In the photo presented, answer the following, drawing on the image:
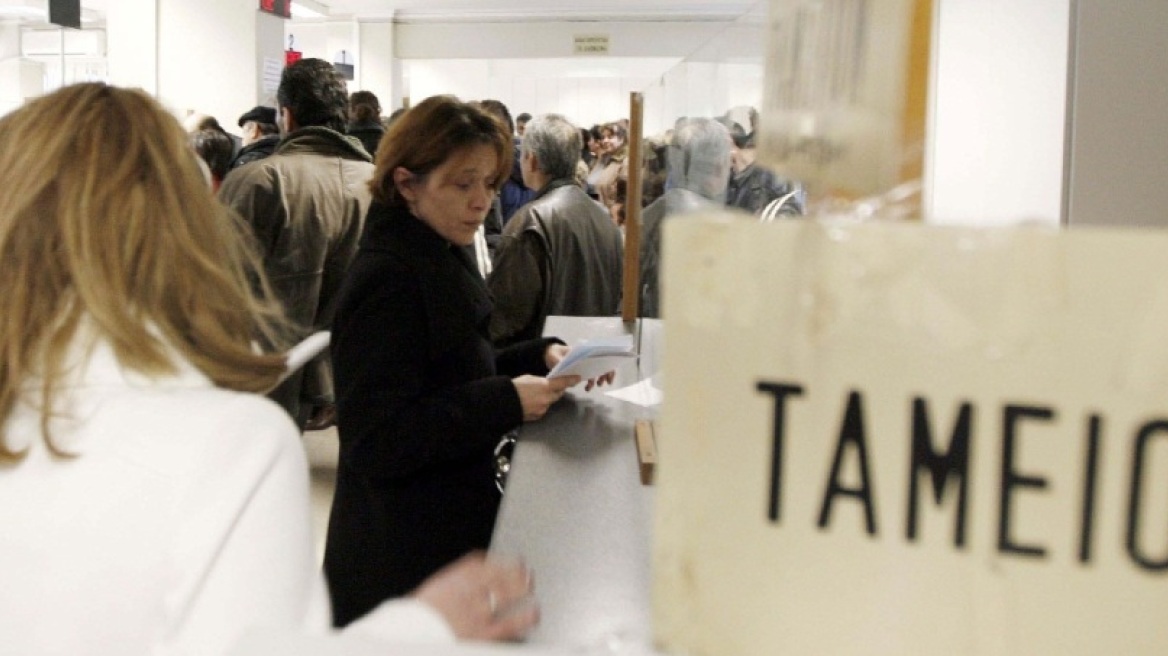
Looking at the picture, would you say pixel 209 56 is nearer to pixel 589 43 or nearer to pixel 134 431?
pixel 134 431

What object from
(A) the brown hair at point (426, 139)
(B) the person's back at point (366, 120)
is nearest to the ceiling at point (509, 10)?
(B) the person's back at point (366, 120)

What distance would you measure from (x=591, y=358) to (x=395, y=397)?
0.42 metres

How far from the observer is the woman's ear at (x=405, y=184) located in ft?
5.94

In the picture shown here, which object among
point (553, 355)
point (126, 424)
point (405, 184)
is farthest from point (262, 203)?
point (126, 424)

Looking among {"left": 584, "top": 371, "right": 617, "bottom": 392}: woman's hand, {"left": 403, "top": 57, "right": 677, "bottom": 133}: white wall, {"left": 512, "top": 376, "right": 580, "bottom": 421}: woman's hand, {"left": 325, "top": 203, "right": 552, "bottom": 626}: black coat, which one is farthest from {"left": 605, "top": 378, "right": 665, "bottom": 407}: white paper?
{"left": 403, "top": 57, "right": 677, "bottom": 133}: white wall

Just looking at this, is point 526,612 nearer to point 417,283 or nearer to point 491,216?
point 417,283

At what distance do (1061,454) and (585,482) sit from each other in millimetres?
1210

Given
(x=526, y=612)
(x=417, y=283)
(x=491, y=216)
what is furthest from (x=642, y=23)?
(x=526, y=612)

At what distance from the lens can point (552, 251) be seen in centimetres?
292

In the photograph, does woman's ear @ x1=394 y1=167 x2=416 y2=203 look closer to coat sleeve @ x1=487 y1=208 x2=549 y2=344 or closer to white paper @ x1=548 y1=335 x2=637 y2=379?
white paper @ x1=548 y1=335 x2=637 y2=379

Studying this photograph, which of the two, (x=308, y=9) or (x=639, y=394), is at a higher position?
(x=308, y=9)

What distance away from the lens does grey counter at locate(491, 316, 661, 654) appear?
113 cm

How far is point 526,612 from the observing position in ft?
3.28

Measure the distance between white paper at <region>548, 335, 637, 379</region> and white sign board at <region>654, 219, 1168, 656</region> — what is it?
1.35 m
